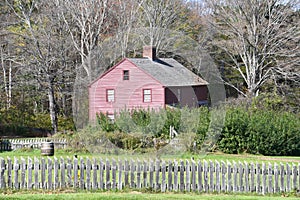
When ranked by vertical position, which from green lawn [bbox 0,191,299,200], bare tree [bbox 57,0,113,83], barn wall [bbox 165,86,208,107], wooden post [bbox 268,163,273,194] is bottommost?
green lawn [bbox 0,191,299,200]

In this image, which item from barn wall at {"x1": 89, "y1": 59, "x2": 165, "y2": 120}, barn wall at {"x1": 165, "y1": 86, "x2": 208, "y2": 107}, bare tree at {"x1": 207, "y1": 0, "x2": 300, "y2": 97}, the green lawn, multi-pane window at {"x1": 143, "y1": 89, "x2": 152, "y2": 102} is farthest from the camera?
bare tree at {"x1": 207, "y1": 0, "x2": 300, "y2": 97}

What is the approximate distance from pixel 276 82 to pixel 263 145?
16.8 m

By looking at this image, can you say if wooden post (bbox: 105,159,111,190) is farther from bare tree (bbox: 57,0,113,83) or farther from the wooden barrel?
bare tree (bbox: 57,0,113,83)

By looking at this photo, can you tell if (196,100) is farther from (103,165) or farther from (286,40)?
(103,165)

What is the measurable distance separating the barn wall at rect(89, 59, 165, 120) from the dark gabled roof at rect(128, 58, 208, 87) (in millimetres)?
471

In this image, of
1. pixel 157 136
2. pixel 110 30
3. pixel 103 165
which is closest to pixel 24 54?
pixel 110 30

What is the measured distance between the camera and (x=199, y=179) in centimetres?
1418

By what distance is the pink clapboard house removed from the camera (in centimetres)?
3306

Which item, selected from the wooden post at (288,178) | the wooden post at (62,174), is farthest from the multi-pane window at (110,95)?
the wooden post at (288,178)

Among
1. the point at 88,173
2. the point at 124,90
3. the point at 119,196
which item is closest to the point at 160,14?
the point at 124,90

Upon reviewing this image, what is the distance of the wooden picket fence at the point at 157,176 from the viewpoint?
14.1 m

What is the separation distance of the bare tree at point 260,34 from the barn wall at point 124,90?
315 inches

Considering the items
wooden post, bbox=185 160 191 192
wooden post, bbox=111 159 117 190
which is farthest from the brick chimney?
wooden post, bbox=185 160 191 192

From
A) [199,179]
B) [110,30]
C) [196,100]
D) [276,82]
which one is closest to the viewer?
[199,179]
